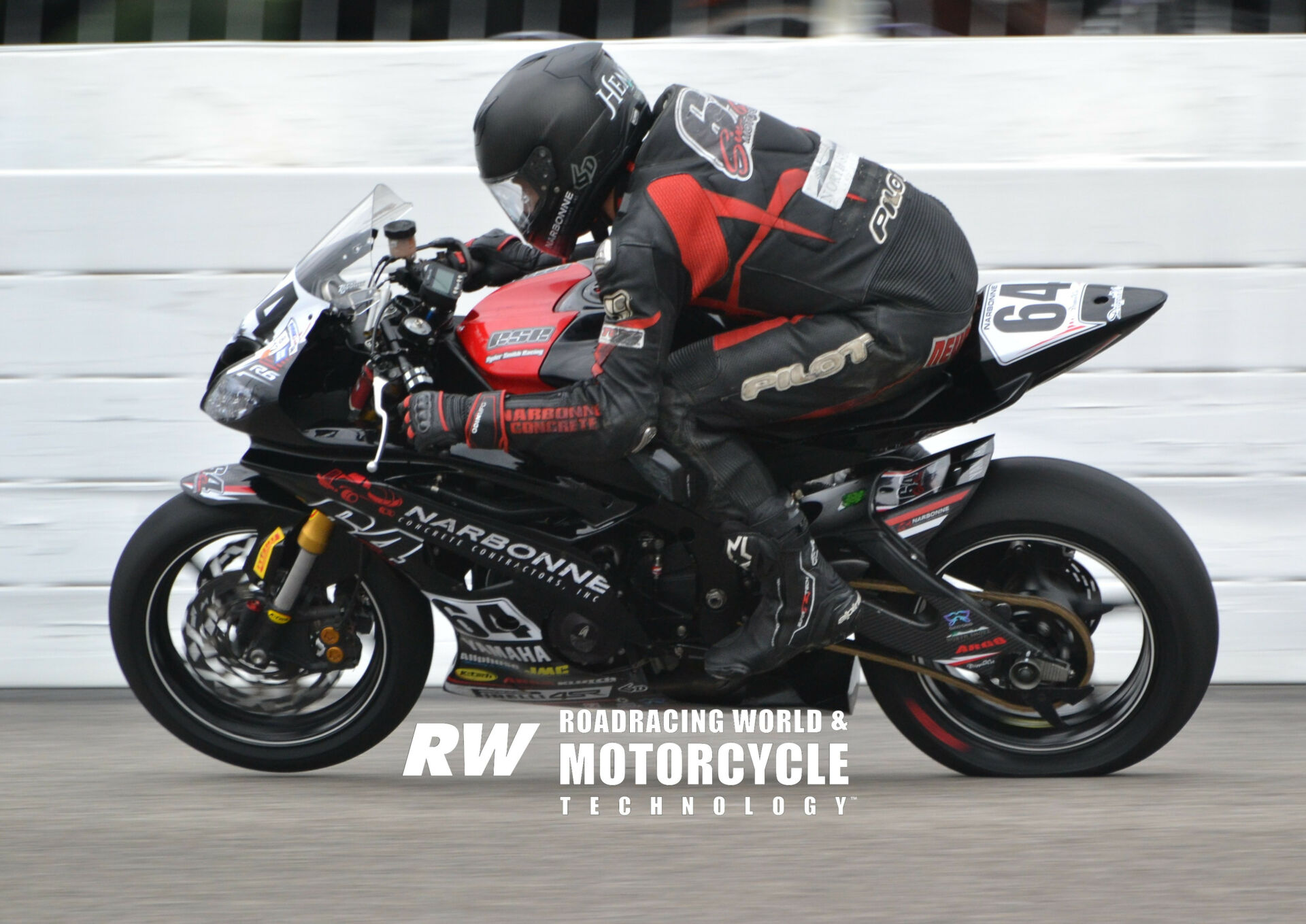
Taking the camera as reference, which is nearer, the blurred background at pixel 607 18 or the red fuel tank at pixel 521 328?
the red fuel tank at pixel 521 328

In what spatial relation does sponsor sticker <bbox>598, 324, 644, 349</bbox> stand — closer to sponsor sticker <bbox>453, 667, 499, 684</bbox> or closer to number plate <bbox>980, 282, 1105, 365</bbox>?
number plate <bbox>980, 282, 1105, 365</bbox>

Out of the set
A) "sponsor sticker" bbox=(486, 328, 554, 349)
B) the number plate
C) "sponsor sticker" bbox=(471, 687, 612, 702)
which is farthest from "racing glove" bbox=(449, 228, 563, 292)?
the number plate

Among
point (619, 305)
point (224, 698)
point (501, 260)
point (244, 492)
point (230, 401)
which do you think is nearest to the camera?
point (619, 305)

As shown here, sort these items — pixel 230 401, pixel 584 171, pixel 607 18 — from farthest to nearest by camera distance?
1. pixel 607 18
2. pixel 230 401
3. pixel 584 171

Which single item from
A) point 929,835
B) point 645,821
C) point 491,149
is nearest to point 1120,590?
point 929,835

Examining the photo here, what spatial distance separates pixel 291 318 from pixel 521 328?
1.94 feet

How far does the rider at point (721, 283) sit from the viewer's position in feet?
11.7

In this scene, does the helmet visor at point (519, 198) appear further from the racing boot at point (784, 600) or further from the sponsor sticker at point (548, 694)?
the sponsor sticker at point (548, 694)

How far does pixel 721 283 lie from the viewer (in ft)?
12.1

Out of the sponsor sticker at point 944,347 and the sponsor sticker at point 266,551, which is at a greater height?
the sponsor sticker at point 944,347

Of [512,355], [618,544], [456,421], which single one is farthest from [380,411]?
[618,544]

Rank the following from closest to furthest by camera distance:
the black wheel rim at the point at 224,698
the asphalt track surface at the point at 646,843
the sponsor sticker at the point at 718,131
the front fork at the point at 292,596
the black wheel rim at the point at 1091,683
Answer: the asphalt track surface at the point at 646,843, the sponsor sticker at the point at 718,131, the black wheel rim at the point at 1091,683, the front fork at the point at 292,596, the black wheel rim at the point at 224,698

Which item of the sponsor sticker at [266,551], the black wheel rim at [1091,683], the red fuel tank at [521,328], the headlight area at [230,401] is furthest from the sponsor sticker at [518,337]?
the black wheel rim at [1091,683]

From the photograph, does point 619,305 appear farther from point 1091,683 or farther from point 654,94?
point 654,94
